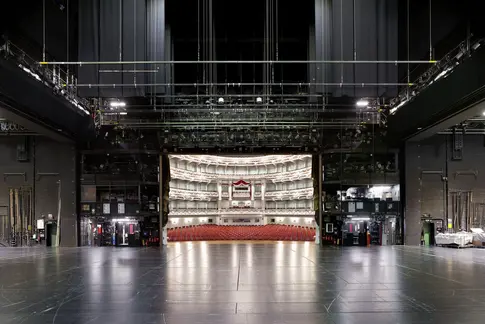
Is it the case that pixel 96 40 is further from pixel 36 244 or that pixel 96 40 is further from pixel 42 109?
pixel 36 244

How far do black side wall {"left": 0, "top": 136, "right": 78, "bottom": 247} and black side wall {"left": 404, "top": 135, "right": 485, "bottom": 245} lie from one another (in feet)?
60.2

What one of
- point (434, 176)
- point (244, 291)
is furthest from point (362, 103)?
point (244, 291)

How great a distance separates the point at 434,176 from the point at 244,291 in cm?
1886

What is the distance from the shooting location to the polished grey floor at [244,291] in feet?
25.9

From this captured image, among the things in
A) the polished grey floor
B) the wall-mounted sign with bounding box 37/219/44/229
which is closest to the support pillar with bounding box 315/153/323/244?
the polished grey floor

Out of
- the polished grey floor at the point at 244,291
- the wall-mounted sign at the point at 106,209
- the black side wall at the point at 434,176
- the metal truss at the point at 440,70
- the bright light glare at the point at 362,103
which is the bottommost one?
the polished grey floor at the point at 244,291

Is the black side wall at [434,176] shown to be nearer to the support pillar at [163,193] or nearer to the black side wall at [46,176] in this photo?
the support pillar at [163,193]

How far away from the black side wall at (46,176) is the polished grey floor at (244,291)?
909cm

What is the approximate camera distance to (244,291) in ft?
33.2

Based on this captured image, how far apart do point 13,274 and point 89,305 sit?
557 cm

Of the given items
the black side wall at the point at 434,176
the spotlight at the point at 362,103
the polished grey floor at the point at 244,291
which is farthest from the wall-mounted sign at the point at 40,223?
the black side wall at the point at 434,176

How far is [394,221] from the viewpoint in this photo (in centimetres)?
2611

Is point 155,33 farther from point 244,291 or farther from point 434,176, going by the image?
point 434,176

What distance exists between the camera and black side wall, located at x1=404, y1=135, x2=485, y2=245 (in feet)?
83.0
